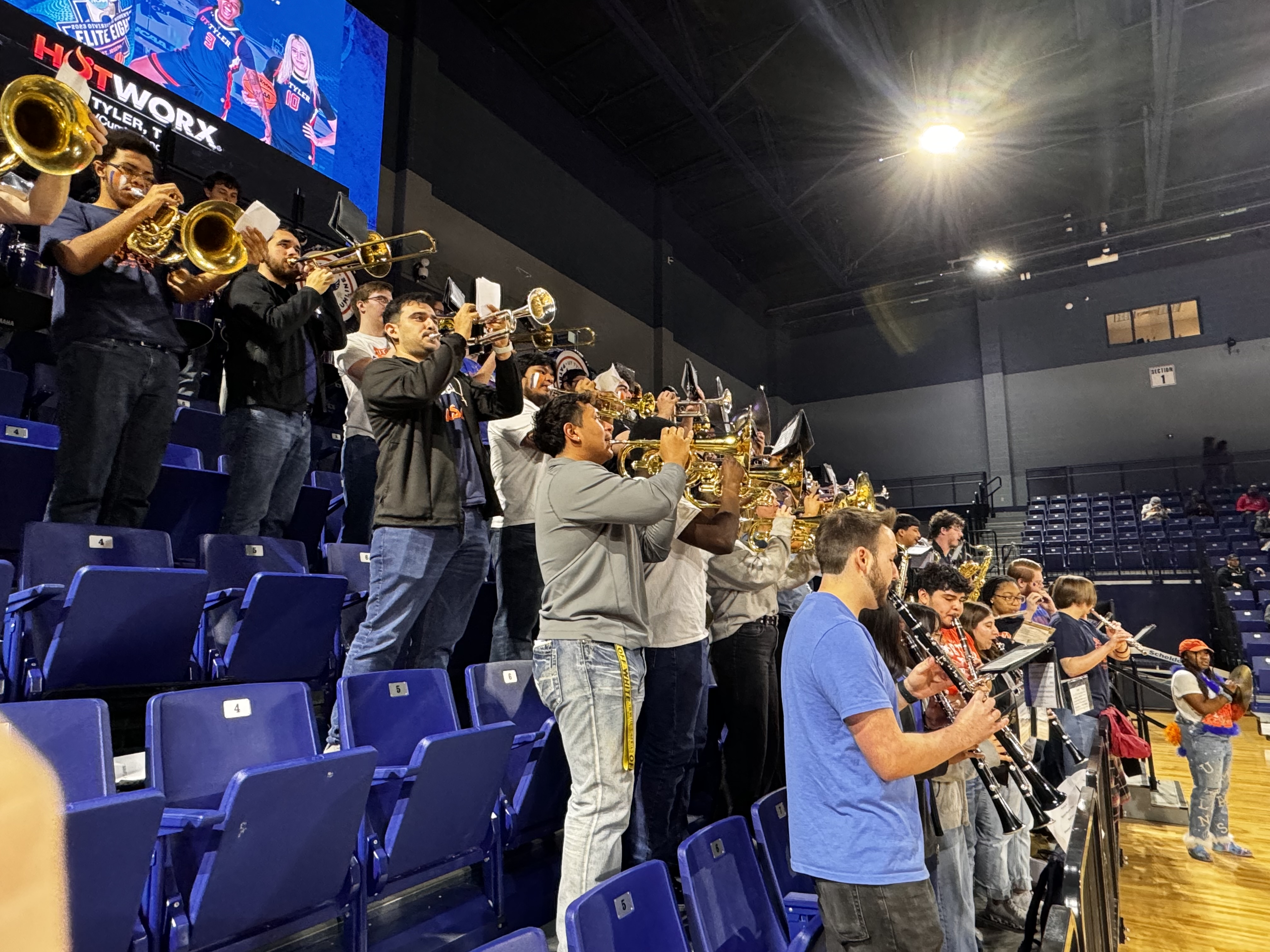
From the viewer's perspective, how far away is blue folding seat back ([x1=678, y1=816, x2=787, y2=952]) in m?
1.61

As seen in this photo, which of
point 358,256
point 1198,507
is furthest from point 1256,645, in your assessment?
point 358,256

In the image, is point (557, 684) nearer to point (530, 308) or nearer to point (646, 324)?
point (530, 308)

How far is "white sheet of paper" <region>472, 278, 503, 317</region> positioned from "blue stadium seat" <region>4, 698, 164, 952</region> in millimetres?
1798

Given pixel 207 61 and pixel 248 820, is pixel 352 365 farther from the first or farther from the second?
pixel 207 61

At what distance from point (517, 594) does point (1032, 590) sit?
316 cm

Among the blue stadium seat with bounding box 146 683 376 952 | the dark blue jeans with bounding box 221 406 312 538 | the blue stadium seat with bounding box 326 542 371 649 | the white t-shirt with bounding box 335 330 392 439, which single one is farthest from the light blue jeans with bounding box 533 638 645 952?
the white t-shirt with bounding box 335 330 392 439

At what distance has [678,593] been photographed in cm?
226

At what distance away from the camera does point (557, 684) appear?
5.90 ft

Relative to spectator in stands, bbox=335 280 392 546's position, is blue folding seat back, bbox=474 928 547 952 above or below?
below

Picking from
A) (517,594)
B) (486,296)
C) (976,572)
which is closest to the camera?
(517,594)

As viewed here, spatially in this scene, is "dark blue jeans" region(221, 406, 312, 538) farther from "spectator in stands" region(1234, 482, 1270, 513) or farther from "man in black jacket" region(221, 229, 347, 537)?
"spectator in stands" region(1234, 482, 1270, 513)

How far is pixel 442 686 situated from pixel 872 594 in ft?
3.75

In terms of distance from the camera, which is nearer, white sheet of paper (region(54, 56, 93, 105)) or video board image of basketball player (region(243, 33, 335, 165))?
white sheet of paper (region(54, 56, 93, 105))

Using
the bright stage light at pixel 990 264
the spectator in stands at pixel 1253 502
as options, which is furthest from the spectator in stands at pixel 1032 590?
the bright stage light at pixel 990 264
